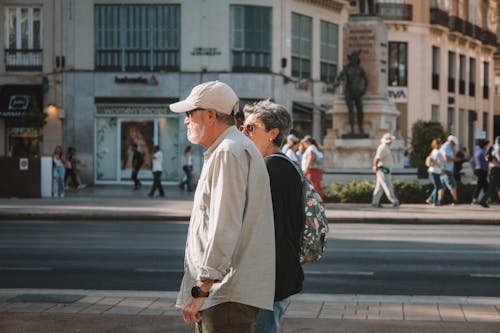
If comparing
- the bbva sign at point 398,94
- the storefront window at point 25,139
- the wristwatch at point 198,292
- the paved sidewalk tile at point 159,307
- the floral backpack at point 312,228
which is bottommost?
the paved sidewalk tile at point 159,307

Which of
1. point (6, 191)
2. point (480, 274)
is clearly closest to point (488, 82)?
point (6, 191)

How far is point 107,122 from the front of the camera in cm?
4278

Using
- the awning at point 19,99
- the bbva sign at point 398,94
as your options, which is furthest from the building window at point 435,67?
the awning at point 19,99

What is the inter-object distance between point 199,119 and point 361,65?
26.5 metres

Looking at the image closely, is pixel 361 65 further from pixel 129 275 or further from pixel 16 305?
pixel 16 305

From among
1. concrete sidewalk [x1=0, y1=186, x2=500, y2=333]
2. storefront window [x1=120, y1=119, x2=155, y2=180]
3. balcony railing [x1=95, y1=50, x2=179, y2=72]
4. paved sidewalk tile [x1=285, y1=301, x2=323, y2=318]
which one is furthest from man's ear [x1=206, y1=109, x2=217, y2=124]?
balcony railing [x1=95, y1=50, x2=179, y2=72]

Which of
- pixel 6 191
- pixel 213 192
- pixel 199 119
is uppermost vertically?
pixel 199 119

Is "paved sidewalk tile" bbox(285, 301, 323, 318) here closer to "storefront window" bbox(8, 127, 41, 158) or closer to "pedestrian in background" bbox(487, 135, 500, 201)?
"pedestrian in background" bbox(487, 135, 500, 201)

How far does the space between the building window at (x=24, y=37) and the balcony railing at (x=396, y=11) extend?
21719 mm

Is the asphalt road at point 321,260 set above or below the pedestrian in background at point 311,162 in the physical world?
below

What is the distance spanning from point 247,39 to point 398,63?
18.6 meters

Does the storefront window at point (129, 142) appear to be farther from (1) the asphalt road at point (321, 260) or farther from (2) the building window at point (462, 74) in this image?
(2) the building window at point (462, 74)

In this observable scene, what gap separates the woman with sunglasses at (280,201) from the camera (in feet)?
18.6

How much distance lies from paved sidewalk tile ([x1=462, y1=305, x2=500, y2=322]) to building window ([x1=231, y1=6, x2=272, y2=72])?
3287 cm
